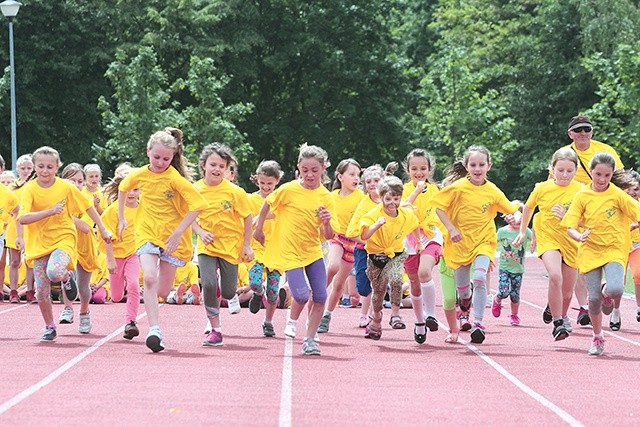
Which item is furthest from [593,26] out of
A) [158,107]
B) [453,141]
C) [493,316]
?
[493,316]

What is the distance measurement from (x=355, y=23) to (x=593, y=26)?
9.72 m

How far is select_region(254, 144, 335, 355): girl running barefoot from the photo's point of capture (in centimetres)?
1257

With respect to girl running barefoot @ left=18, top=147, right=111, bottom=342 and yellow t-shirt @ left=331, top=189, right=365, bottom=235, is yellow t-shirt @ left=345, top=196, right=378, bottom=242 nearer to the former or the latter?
yellow t-shirt @ left=331, top=189, right=365, bottom=235

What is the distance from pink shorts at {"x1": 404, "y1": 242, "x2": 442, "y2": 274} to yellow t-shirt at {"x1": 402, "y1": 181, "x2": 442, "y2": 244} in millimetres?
129

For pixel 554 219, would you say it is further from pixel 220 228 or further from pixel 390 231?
pixel 220 228

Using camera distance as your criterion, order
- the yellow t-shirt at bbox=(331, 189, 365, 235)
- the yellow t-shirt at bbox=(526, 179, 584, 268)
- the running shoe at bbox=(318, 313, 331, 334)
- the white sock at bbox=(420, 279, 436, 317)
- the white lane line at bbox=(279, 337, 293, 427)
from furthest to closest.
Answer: the yellow t-shirt at bbox=(331, 189, 365, 235) < the running shoe at bbox=(318, 313, 331, 334) < the yellow t-shirt at bbox=(526, 179, 584, 268) < the white sock at bbox=(420, 279, 436, 317) < the white lane line at bbox=(279, 337, 293, 427)

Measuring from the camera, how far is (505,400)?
379 inches

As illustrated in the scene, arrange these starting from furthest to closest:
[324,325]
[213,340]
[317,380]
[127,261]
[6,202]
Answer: [6,202] → [127,261] → [324,325] → [213,340] → [317,380]

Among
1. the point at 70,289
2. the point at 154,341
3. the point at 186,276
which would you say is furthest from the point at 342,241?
the point at 186,276

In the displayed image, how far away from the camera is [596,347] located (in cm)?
1277

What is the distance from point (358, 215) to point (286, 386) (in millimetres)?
4366

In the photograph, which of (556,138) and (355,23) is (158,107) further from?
(556,138)

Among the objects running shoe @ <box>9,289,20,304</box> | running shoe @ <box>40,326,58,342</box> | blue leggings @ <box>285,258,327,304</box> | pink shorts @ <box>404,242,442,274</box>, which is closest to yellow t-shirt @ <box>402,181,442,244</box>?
pink shorts @ <box>404,242,442,274</box>

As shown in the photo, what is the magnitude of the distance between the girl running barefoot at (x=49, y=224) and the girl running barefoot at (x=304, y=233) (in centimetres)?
175
